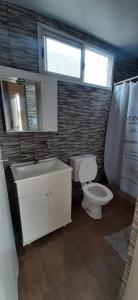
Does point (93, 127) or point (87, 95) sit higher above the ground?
point (87, 95)

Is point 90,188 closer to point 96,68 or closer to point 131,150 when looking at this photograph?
point 131,150

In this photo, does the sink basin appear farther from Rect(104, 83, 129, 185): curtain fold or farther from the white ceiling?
the white ceiling

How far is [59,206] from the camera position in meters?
1.67

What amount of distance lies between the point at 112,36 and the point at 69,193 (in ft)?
7.05

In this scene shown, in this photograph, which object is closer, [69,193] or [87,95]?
[69,193]

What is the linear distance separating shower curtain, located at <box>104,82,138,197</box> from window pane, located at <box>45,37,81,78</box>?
811mm

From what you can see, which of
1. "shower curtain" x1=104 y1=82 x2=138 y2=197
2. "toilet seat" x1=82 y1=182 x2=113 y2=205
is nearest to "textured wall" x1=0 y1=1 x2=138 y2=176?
"shower curtain" x1=104 y1=82 x2=138 y2=197

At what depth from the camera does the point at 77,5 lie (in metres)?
1.44

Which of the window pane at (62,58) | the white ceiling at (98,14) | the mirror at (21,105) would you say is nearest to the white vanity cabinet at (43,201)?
the mirror at (21,105)

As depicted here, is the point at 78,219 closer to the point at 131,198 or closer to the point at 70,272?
the point at 70,272

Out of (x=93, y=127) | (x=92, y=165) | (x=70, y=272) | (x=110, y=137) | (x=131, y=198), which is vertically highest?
(x=93, y=127)

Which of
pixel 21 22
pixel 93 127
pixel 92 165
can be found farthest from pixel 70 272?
pixel 21 22

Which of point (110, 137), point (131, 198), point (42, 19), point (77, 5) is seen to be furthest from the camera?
point (110, 137)

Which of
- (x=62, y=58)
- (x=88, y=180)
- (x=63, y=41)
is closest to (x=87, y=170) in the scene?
(x=88, y=180)
